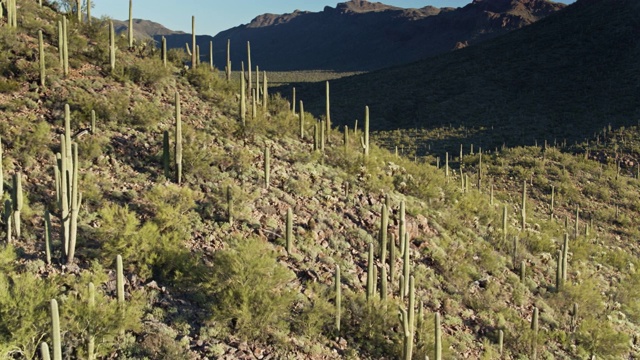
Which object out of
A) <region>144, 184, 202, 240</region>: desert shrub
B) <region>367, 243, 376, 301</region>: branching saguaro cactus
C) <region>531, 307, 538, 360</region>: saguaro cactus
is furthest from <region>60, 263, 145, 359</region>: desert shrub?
<region>531, 307, 538, 360</region>: saguaro cactus

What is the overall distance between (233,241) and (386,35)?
153 m

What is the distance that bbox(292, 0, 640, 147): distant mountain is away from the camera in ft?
120

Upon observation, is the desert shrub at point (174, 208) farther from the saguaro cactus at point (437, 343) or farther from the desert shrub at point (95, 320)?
the saguaro cactus at point (437, 343)

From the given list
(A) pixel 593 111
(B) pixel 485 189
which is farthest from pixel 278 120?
(A) pixel 593 111

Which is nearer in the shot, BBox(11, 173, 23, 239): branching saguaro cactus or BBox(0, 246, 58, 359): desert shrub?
BBox(0, 246, 58, 359): desert shrub

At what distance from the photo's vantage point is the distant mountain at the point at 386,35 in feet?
385

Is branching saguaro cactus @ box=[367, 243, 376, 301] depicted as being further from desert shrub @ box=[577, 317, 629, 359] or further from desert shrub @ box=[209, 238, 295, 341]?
desert shrub @ box=[577, 317, 629, 359]

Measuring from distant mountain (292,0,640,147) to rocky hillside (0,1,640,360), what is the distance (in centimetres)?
2091

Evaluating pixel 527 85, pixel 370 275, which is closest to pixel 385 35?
pixel 527 85

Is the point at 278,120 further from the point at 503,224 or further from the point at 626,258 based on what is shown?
the point at 626,258

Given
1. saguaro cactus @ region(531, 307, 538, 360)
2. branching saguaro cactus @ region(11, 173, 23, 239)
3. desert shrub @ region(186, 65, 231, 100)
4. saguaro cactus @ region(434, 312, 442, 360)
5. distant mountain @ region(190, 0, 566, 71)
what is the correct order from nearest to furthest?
branching saguaro cactus @ region(11, 173, 23, 239)
saguaro cactus @ region(434, 312, 442, 360)
saguaro cactus @ region(531, 307, 538, 360)
desert shrub @ region(186, 65, 231, 100)
distant mountain @ region(190, 0, 566, 71)

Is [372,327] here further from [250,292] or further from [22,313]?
[22,313]

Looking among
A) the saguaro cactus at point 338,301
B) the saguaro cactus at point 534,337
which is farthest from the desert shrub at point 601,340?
the saguaro cactus at point 338,301

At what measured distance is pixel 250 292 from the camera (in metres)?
8.55
